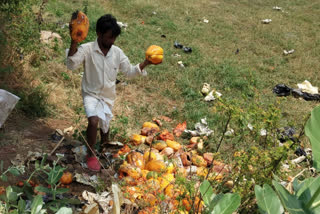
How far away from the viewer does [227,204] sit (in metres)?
1.40

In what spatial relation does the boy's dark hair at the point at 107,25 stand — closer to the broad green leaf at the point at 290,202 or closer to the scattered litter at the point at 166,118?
the scattered litter at the point at 166,118

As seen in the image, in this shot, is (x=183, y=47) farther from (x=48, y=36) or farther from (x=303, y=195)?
(x=303, y=195)

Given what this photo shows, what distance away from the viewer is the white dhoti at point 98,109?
109 inches

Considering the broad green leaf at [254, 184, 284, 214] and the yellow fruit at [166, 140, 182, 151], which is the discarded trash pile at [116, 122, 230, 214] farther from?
the broad green leaf at [254, 184, 284, 214]

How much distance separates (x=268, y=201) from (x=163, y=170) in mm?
1254

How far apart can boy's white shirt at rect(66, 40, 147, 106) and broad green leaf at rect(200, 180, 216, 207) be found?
1.62m

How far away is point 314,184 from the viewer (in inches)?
48.6

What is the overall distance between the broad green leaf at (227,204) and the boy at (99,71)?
162 centimetres

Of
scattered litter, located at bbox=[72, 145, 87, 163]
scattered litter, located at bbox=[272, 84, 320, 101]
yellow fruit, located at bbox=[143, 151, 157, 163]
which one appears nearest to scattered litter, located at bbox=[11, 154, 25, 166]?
scattered litter, located at bbox=[72, 145, 87, 163]

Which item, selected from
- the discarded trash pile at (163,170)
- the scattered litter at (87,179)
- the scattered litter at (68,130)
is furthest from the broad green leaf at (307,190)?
the scattered litter at (68,130)

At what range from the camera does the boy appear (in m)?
2.69

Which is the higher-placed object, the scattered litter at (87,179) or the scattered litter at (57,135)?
the scattered litter at (57,135)

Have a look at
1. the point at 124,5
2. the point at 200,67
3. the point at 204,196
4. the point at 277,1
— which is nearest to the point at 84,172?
the point at 204,196

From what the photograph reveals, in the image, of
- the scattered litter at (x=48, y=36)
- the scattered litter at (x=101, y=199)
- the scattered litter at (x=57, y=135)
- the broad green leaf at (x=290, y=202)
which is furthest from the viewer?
the scattered litter at (x=48, y=36)
